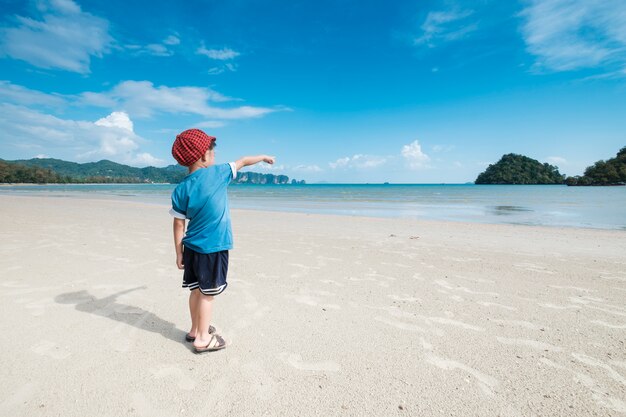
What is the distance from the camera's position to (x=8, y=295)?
4.36m

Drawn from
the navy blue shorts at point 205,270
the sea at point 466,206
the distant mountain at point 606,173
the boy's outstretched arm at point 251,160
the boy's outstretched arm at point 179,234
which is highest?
the distant mountain at point 606,173

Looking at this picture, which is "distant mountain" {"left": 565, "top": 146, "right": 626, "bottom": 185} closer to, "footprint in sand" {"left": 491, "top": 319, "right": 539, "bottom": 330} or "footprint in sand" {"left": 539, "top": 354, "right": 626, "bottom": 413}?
"footprint in sand" {"left": 491, "top": 319, "right": 539, "bottom": 330}

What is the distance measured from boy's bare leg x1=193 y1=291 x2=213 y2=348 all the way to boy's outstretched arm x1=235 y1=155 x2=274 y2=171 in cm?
133

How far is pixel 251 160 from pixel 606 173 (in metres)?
120

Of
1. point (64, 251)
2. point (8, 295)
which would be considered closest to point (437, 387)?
point (8, 295)

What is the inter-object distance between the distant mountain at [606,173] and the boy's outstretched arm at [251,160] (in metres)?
116

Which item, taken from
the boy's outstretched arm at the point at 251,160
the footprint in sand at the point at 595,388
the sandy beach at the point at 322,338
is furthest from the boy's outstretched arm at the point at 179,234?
the footprint in sand at the point at 595,388

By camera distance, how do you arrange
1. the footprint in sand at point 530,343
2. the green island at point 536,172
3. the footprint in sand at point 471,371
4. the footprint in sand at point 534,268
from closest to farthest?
the footprint in sand at point 471,371 → the footprint in sand at point 530,343 → the footprint in sand at point 534,268 → the green island at point 536,172

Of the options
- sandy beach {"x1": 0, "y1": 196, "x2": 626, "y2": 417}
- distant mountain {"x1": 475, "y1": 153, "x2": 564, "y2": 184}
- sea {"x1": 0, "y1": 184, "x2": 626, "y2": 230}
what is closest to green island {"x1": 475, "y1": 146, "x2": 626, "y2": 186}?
distant mountain {"x1": 475, "y1": 153, "x2": 564, "y2": 184}

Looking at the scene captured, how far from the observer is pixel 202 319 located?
119 inches

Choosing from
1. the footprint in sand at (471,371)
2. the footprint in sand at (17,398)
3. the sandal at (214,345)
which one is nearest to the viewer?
the footprint in sand at (17,398)

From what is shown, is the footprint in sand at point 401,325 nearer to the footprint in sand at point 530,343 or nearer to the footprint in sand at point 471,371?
the footprint in sand at point 471,371

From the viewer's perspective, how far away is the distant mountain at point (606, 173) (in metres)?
84.1

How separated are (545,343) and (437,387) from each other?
1.61m
